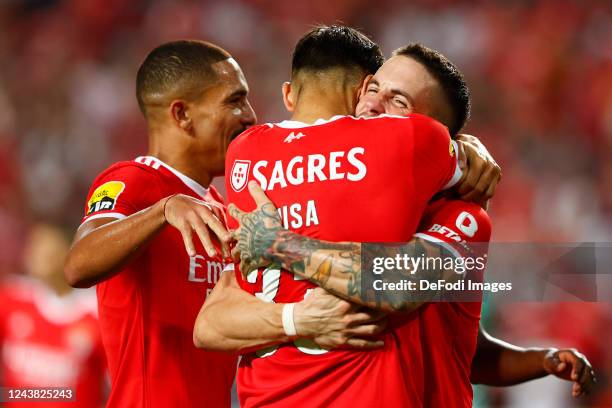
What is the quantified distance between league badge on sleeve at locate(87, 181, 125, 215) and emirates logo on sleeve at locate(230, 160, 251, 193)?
0.74 m

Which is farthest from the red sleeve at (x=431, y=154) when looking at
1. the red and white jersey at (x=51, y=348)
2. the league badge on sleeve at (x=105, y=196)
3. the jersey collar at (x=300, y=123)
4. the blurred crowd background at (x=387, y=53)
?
the blurred crowd background at (x=387, y=53)

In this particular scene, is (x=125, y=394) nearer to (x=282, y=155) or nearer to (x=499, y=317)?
(x=282, y=155)

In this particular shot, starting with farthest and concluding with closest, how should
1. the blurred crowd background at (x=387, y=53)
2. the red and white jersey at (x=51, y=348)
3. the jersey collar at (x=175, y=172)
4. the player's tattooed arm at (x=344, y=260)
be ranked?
the blurred crowd background at (x=387, y=53) → the red and white jersey at (x=51, y=348) → the jersey collar at (x=175, y=172) → the player's tattooed arm at (x=344, y=260)

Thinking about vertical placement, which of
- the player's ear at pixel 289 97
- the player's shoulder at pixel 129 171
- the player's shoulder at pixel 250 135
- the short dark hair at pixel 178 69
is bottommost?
the player's shoulder at pixel 250 135

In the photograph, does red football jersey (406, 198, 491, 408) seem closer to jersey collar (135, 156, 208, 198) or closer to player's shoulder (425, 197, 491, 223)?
player's shoulder (425, 197, 491, 223)

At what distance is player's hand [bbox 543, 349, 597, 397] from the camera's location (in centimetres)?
341

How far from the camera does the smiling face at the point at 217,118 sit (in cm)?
389

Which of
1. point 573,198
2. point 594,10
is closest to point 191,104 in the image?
point 573,198

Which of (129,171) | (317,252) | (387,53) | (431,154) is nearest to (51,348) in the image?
(129,171)

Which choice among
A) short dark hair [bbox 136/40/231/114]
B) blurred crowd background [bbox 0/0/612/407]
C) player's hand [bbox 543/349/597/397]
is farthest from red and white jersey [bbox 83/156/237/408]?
blurred crowd background [bbox 0/0/612/407]

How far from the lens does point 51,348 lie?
5.53 metres

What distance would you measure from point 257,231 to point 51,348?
3274mm

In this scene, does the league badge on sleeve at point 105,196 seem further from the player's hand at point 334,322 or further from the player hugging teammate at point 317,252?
the player's hand at point 334,322

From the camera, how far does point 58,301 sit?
588 cm
